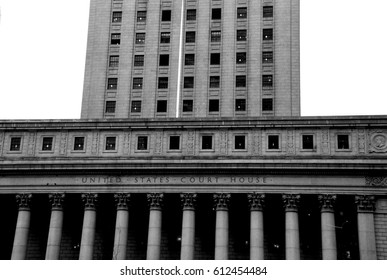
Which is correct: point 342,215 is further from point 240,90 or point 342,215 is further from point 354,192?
point 240,90

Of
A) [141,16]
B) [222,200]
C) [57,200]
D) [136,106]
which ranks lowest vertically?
[57,200]

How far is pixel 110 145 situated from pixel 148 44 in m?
23.1

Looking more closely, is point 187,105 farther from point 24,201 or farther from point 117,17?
point 24,201

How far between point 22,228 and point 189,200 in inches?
664

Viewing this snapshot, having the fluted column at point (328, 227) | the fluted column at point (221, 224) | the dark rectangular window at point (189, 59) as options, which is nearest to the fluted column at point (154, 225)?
the fluted column at point (221, 224)

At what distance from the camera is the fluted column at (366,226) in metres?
53.4

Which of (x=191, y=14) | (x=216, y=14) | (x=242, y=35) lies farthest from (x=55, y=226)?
(x=216, y=14)

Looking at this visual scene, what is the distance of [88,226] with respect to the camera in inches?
2267

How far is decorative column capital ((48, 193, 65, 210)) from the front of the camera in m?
58.5

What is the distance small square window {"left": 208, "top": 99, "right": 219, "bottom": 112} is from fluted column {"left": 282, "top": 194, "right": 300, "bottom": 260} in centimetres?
2175

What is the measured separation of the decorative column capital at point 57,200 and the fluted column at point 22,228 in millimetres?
2380


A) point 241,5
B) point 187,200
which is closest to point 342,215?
point 187,200

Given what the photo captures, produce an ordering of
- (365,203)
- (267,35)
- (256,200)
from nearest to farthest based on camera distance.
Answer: (365,203) → (256,200) → (267,35)

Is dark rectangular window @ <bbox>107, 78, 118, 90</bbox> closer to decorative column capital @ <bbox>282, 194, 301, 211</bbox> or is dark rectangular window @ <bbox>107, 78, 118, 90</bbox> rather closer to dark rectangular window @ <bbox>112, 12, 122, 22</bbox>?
dark rectangular window @ <bbox>112, 12, 122, 22</bbox>
